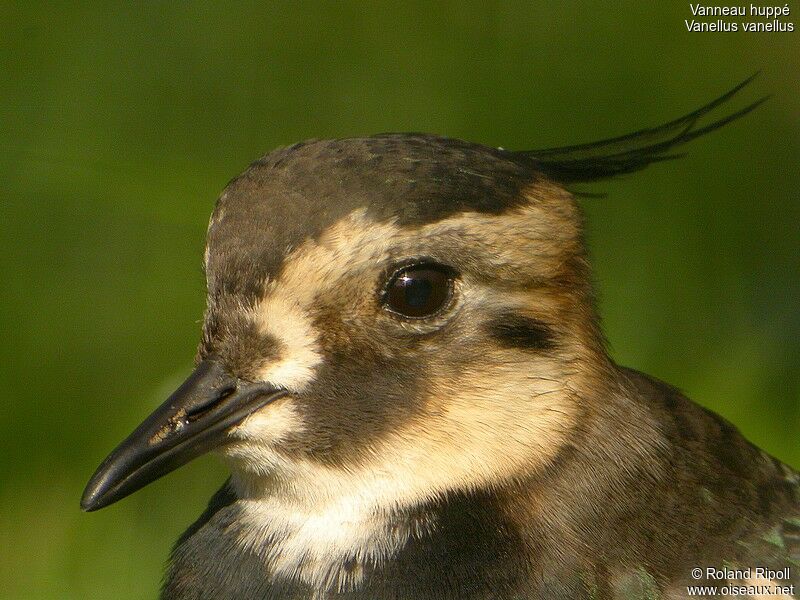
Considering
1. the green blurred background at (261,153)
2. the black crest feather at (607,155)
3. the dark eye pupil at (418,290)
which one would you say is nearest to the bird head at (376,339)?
the dark eye pupil at (418,290)

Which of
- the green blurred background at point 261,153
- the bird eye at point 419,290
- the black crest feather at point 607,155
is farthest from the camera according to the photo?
the green blurred background at point 261,153

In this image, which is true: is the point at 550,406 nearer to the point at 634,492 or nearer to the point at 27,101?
the point at 634,492

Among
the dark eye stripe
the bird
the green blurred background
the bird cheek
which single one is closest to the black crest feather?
the bird

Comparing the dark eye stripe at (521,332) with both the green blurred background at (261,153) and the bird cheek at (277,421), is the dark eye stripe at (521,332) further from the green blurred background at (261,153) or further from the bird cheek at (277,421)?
the green blurred background at (261,153)

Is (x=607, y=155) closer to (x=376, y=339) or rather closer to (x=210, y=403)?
(x=376, y=339)

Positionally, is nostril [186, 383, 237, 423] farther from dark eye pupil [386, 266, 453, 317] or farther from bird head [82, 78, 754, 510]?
dark eye pupil [386, 266, 453, 317]

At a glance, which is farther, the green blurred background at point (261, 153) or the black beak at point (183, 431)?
Answer: the green blurred background at point (261, 153)
